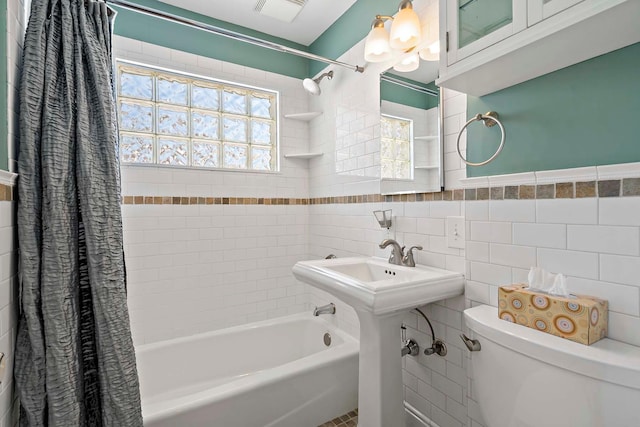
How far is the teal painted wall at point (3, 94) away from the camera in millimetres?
888

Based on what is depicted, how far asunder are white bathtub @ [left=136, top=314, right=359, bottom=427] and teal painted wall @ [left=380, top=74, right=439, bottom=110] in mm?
1455

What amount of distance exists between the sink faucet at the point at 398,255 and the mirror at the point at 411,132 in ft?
0.97

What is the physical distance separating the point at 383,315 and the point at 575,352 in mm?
598

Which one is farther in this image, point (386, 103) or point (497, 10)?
point (386, 103)

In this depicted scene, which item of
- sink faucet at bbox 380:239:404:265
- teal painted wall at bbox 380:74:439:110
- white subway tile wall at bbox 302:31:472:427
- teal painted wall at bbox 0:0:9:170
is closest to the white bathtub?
white subway tile wall at bbox 302:31:472:427

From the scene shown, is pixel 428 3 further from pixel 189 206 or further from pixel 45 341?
pixel 45 341

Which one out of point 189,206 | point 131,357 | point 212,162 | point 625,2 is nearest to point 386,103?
point 625,2

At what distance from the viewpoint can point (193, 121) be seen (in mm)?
2273

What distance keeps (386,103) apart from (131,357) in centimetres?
175

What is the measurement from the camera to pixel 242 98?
2453mm

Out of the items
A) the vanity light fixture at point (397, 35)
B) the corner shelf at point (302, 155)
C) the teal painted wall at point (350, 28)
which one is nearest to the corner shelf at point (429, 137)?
the vanity light fixture at point (397, 35)


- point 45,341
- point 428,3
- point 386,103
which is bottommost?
point 45,341

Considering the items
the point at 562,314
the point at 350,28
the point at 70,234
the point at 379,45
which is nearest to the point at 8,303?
the point at 70,234

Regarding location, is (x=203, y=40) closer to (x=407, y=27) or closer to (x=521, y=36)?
(x=407, y=27)
